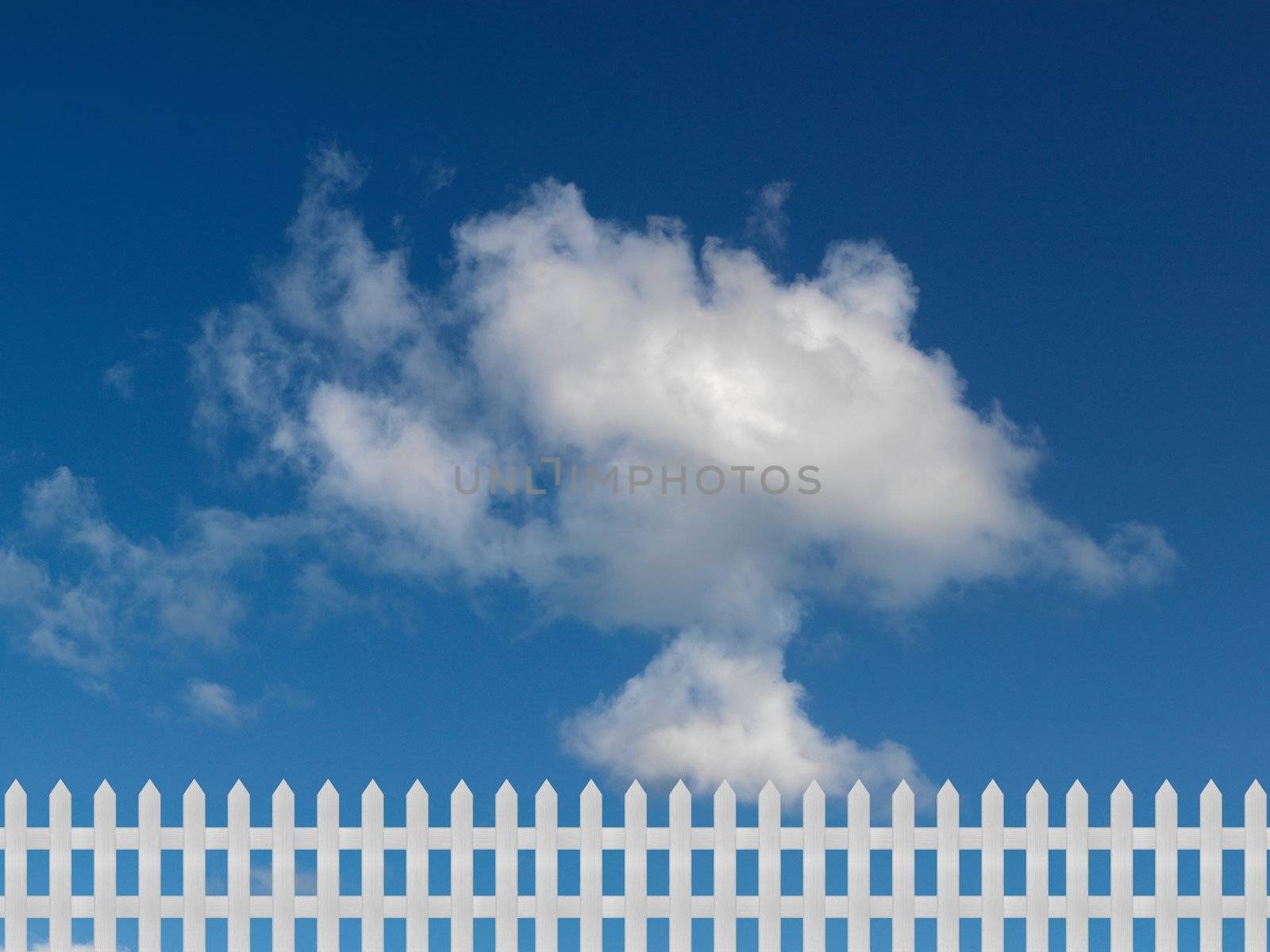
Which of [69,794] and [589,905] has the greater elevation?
[69,794]

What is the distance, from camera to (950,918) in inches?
369

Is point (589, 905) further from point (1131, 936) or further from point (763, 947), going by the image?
point (1131, 936)

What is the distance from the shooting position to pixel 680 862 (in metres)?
9.19

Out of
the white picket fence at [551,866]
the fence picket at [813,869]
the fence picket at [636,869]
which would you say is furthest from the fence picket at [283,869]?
the fence picket at [813,869]

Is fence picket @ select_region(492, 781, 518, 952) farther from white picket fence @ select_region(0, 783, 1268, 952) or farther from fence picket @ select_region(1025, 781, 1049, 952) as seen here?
fence picket @ select_region(1025, 781, 1049, 952)

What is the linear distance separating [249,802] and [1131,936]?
6102mm

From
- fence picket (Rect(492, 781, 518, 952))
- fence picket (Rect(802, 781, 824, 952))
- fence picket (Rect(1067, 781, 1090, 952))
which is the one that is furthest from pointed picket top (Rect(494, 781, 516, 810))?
fence picket (Rect(1067, 781, 1090, 952))

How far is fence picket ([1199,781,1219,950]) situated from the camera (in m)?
9.50

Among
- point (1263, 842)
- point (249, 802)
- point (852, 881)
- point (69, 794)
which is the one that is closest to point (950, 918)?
point (852, 881)

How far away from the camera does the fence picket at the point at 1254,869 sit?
955 cm

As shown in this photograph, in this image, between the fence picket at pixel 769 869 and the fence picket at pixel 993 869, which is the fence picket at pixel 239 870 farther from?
the fence picket at pixel 993 869

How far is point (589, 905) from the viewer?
9219 mm

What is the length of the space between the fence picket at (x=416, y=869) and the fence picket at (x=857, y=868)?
9.32 feet

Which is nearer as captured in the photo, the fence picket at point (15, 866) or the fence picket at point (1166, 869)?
the fence picket at point (15, 866)
